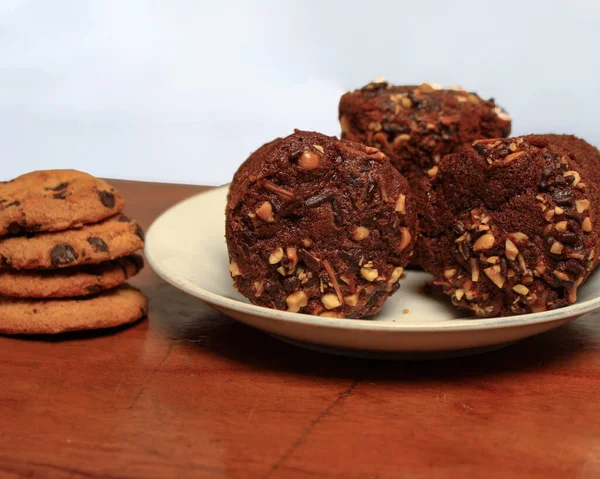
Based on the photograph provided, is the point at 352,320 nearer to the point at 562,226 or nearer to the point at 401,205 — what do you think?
the point at 401,205

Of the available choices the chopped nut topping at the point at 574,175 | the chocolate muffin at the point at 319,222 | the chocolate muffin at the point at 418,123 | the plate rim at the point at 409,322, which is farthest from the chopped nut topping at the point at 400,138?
the plate rim at the point at 409,322

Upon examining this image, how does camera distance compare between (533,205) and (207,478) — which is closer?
(207,478)

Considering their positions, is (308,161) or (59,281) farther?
(59,281)

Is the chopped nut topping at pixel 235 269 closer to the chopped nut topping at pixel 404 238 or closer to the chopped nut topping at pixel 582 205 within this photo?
the chopped nut topping at pixel 404 238

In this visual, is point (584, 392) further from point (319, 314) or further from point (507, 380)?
point (319, 314)

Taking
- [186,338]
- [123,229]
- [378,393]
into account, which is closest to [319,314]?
[378,393]

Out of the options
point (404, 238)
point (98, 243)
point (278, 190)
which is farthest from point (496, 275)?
point (98, 243)
